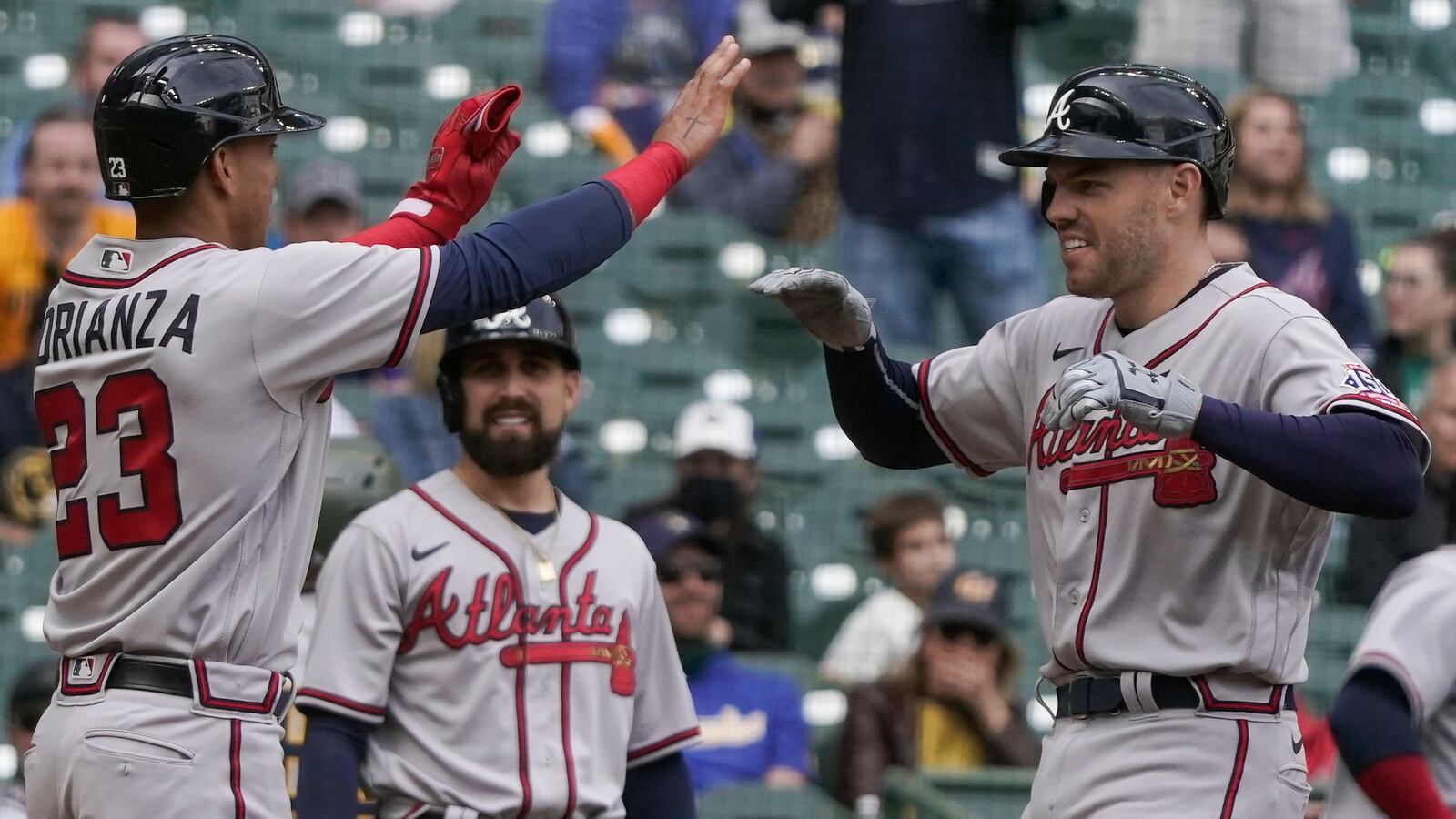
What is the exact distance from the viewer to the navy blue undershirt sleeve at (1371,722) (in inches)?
153

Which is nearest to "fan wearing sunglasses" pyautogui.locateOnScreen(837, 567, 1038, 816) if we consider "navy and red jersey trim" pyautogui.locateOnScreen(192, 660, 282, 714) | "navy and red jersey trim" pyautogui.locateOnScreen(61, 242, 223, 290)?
"navy and red jersey trim" pyautogui.locateOnScreen(192, 660, 282, 714)

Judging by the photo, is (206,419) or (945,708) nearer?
(206,419)

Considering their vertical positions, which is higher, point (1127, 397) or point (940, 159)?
point (940, 159)

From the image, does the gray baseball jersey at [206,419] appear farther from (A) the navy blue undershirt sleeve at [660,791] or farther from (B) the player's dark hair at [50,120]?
(B) the player's dark hair at [50,120]

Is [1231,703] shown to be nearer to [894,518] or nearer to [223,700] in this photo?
[223,700]

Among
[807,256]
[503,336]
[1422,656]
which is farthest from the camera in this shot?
[807,256]

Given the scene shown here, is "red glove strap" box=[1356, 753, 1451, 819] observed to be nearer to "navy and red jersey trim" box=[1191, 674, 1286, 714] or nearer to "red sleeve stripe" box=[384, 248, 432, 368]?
"navy and red jersey trim" box=[1191, 674, 1286, 714]

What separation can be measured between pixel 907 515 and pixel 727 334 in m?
1.40

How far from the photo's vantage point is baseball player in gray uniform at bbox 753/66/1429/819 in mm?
2947

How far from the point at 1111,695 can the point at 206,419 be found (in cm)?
142

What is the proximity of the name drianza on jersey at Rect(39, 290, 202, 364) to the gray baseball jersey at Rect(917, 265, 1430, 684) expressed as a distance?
52.5 inches

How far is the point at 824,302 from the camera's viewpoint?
3391mm

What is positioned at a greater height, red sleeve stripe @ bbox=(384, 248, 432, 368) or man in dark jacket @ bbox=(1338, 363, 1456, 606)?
red sleeve stripe @ bbox=(384, 248, 432, 368)

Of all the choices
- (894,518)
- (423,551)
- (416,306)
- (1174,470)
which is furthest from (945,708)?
(416,306)
